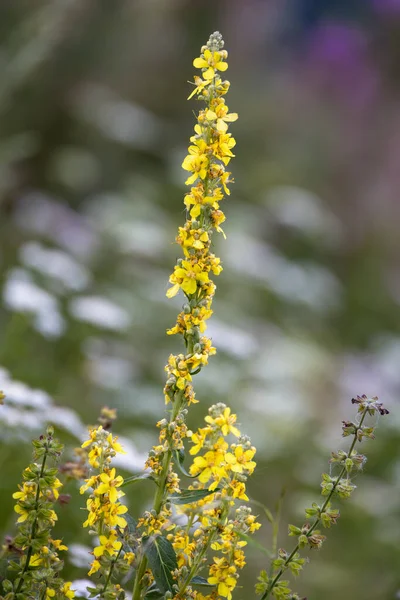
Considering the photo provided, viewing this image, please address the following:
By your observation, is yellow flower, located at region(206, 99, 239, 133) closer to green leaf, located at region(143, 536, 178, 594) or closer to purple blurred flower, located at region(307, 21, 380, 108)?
green leaf, located at region(143, 536, 178, 594)

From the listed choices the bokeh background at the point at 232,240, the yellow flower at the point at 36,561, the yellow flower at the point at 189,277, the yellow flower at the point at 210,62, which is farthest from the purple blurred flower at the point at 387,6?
the yellow flower at the point at 36,561

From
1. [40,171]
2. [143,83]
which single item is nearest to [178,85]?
[143,83]

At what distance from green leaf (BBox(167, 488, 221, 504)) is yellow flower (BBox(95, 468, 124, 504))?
0.07 m

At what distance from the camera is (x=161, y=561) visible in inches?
34.1

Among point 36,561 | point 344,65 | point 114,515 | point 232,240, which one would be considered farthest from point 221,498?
point 344,65

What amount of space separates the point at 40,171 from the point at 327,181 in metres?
2.46

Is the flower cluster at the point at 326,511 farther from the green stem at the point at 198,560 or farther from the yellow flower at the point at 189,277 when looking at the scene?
the yellow flower at the point at 189,277

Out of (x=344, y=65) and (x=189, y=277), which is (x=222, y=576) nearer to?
(x=189, y=277)

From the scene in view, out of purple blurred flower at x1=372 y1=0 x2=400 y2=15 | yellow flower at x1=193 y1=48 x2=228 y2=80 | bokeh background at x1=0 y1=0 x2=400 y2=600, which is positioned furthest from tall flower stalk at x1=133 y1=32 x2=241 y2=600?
purple blurred flower at x1=372 y1=0 x2=400 y2=15

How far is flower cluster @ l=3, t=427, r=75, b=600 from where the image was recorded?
34.0 inches

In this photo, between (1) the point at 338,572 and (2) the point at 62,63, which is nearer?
(1) the point at 338,572

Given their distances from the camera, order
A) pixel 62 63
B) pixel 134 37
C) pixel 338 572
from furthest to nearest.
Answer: pixel 134 37 → pixel 62 63 → pixel 338 572

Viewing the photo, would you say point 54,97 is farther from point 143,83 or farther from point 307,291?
point 307,291

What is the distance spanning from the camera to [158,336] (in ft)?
10.7
